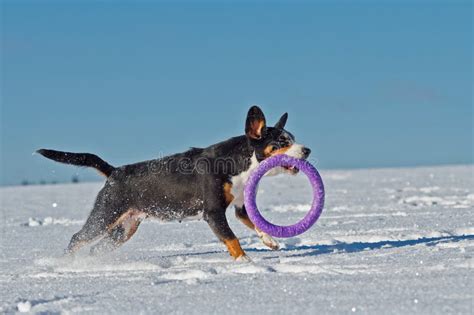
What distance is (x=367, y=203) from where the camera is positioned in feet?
48.4

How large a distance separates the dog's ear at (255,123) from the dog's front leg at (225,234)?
0.84m

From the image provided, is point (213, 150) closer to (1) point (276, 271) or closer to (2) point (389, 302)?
(1) point (276, 271)

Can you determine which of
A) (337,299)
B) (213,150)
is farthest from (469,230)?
(337,299)

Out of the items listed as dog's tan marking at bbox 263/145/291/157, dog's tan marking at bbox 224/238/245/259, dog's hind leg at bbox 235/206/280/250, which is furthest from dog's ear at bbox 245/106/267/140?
dog's tan marking at bbox 224/238/245/259

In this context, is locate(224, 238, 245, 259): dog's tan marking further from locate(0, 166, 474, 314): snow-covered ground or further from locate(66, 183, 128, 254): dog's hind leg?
locate(66, 183, 128, 254): dog's hind leg

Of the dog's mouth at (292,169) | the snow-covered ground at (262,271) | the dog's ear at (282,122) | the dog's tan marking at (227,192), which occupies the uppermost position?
the dog's ear at (282,122)

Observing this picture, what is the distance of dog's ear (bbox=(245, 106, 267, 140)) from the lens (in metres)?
A: 7.67

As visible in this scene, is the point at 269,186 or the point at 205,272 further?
the point at 269,186

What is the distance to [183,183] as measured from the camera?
7.93m

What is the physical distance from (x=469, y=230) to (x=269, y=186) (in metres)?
15.2

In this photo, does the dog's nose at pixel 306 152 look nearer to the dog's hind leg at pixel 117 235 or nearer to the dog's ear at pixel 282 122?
the dog's ear at pixel 282 122

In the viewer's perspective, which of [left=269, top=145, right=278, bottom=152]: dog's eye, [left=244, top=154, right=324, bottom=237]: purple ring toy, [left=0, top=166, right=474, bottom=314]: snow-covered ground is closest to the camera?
[left=0, top=166, right=474, bottom=314]: snow-covered ground

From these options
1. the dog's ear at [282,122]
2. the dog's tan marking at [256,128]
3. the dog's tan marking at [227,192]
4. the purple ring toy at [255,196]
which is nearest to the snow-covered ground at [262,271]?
the purple ring toy at [255,196]

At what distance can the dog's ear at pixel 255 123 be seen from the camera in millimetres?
7668
